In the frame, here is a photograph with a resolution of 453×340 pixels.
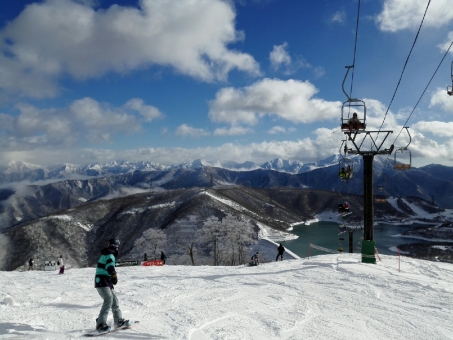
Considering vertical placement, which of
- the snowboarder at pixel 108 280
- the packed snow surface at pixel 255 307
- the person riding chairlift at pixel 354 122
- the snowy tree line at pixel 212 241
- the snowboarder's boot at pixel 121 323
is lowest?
the snowy tree line at pixel 212 241

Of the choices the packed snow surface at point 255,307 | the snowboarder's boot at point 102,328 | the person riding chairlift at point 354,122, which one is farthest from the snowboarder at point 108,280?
the person riding chairlift at point 354,122

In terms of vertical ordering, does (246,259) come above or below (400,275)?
below

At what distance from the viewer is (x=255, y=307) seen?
1055 cm

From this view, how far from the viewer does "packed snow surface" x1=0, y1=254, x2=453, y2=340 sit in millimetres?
7988

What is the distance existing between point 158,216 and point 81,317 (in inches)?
5411

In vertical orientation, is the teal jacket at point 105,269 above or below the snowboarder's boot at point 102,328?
above

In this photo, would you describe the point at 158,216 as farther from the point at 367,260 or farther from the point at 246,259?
the point at 367,260

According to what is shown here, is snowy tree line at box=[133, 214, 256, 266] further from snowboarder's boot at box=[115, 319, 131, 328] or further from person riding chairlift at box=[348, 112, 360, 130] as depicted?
snowboarder's boot at box=[115, 319, 131, 328]

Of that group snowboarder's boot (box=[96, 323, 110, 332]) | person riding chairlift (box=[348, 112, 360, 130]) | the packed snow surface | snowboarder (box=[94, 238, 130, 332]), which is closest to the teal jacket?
snowboarder (box=[94, 238, 130, 332])

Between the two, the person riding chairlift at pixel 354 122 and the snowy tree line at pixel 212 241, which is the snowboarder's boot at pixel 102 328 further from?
the snowy tree line at pixel 212 241

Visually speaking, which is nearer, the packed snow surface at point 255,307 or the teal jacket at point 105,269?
the teal jacket at point 105,269

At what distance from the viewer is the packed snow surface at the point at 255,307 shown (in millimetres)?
7988

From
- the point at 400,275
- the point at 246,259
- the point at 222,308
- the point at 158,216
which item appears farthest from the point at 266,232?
the point at 222,308

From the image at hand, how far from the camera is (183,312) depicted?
376 inches
